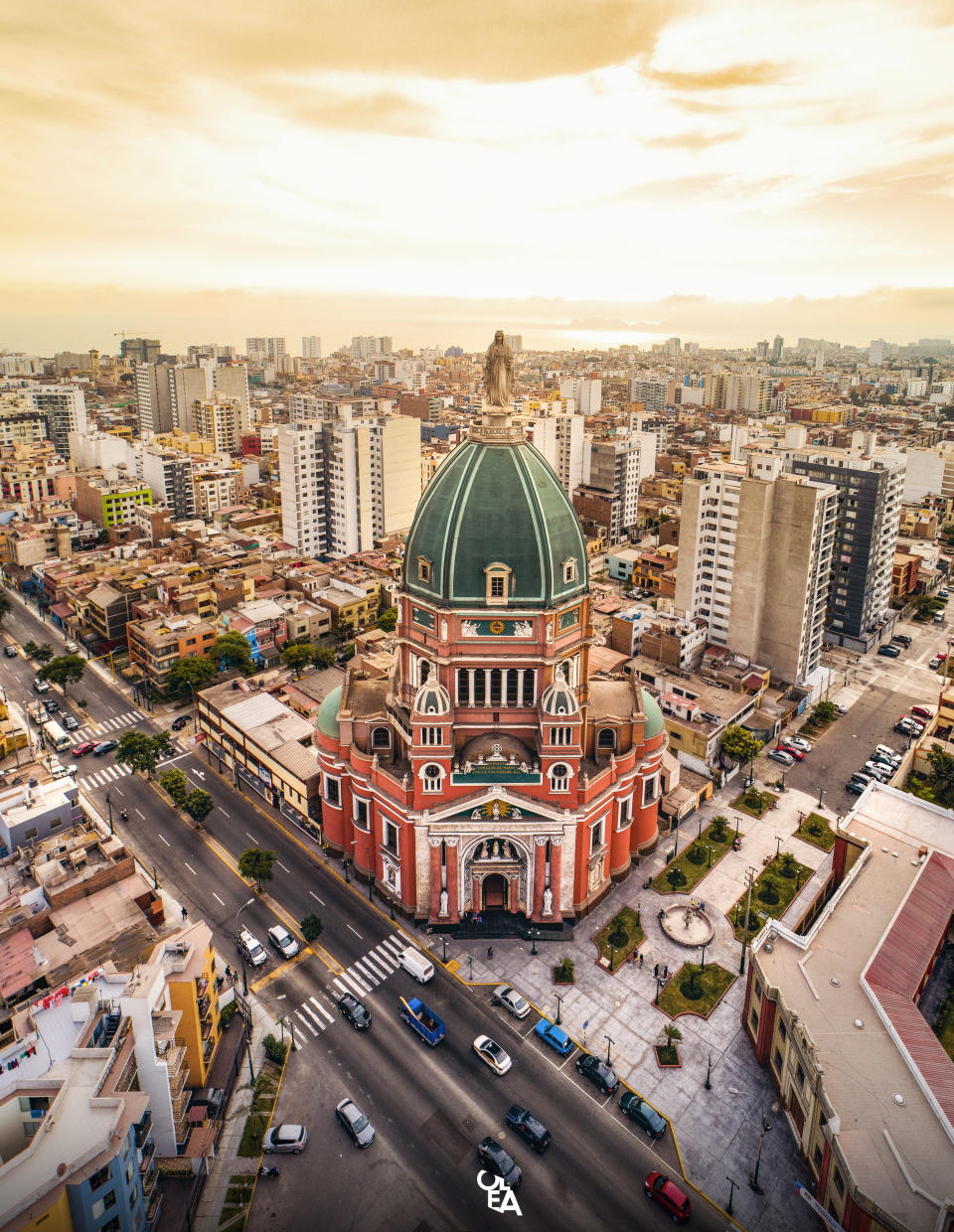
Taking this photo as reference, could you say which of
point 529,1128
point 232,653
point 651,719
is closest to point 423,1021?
point 529,1128

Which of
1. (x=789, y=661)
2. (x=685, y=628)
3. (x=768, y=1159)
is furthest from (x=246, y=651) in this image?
(x=768, y=1159)

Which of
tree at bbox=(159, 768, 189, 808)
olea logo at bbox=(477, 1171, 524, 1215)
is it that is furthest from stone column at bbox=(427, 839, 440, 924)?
tree at bbox=(159, 768, 189, 808)

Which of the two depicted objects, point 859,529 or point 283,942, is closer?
point 283,942

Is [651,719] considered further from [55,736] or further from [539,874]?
[55,736]

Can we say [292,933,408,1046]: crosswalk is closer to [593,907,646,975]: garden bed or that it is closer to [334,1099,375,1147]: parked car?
[334,1099,375,1147]: parked car

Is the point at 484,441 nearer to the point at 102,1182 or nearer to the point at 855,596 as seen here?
the point at 102,1182
